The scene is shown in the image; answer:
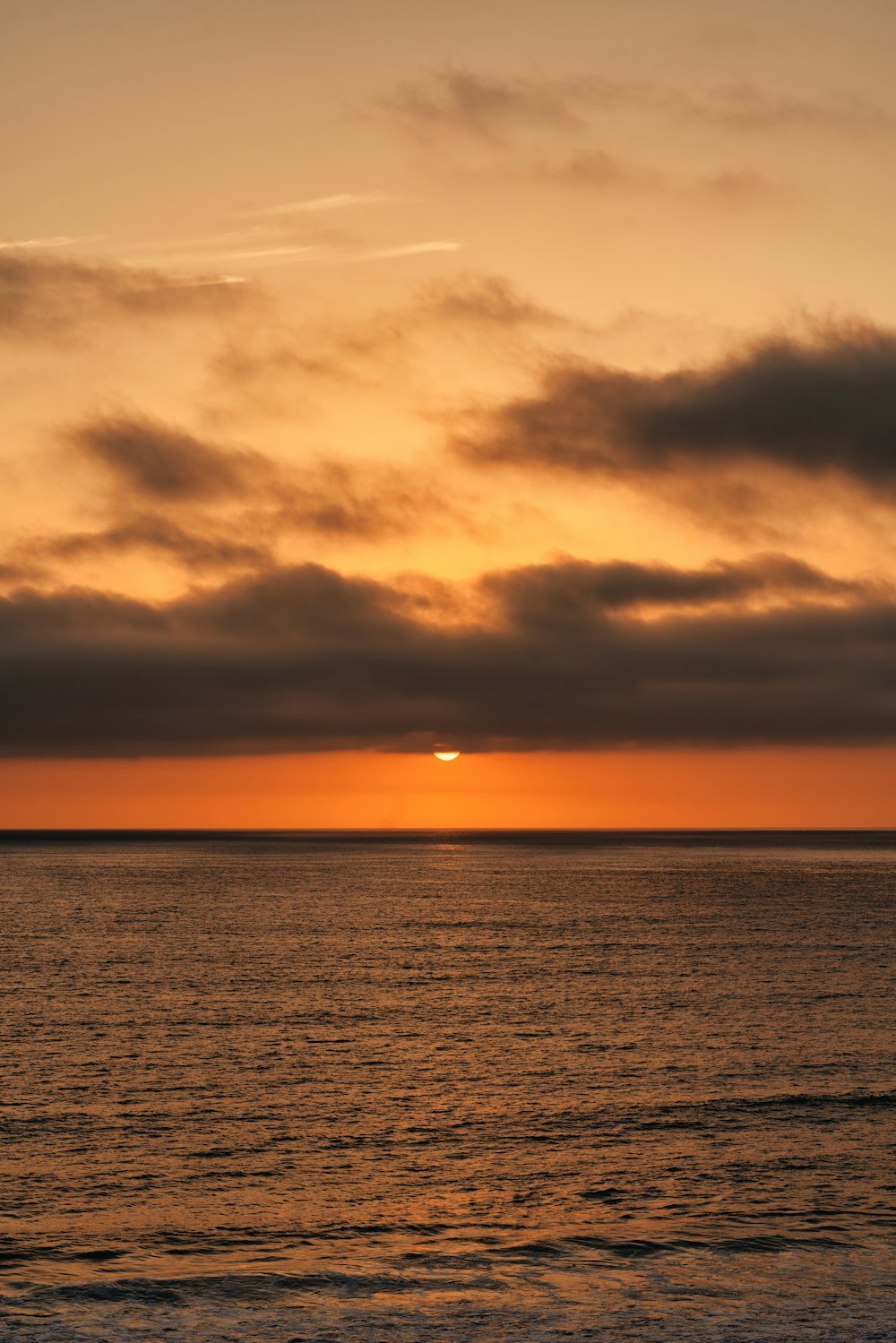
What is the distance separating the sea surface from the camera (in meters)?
26.5

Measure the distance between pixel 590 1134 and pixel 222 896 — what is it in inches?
5132

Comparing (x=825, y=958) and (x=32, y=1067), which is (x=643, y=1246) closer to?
(x=32, y=1067)

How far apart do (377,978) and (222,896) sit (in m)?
89.4

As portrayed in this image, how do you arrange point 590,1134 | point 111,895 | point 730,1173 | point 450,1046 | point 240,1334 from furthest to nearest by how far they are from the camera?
point 111,895
point 450,1046
point 590,1134
point 730,1173
point 240,1334

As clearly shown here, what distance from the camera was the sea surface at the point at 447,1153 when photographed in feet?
87.1

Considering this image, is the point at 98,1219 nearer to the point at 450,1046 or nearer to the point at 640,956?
the point at 450,1046

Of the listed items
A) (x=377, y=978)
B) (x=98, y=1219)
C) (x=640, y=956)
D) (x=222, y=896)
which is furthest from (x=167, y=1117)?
(x=222, y=896)

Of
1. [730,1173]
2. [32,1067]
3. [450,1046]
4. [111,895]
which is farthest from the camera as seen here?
[111,895]

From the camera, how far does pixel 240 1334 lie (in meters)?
24.8

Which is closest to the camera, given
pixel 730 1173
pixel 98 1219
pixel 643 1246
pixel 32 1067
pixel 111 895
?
pixel 643 1246

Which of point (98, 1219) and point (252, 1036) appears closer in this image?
point (98, 1219)

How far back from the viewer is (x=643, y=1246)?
30500 mm

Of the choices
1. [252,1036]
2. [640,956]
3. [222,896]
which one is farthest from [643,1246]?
[222,896]

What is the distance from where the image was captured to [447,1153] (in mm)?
38812
